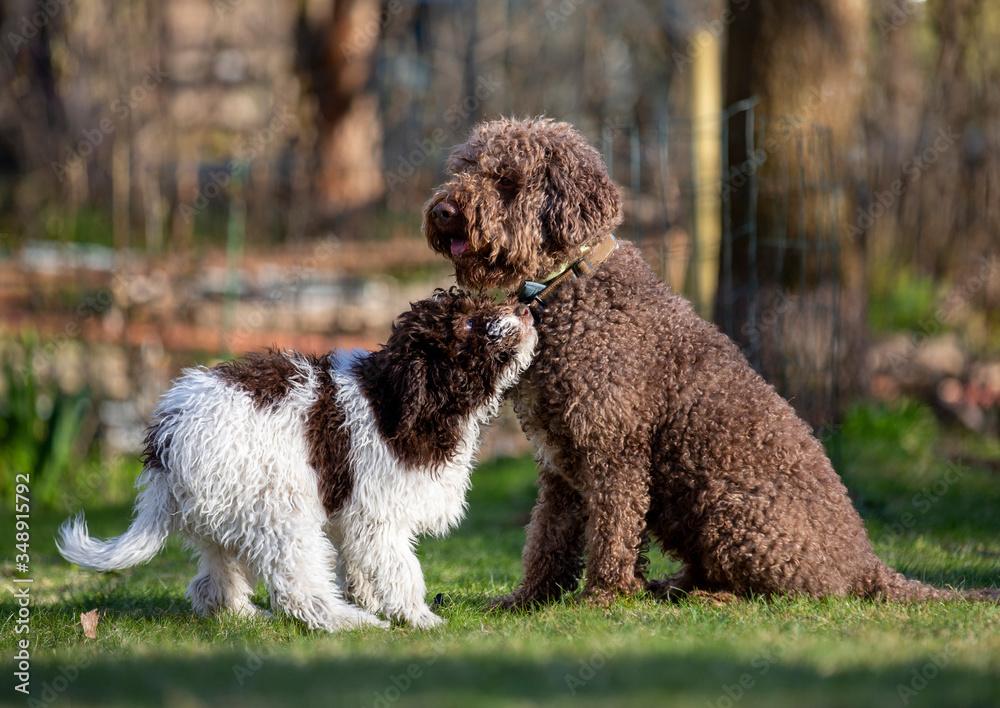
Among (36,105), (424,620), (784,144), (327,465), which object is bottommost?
(424,620)

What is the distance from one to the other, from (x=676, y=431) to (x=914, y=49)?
485 inches

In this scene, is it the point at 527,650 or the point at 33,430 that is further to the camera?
the point at 33,430

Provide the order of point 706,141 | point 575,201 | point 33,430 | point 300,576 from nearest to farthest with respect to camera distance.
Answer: point 300,576
point 575,201
point 33,430
point 706,141

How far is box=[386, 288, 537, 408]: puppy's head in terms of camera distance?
510cm

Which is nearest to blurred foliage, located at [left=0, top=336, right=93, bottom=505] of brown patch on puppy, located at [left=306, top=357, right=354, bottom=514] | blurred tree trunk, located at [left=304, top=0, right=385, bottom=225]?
brown patch on puppy, located at [left=306, top=357, right=354, bottom=514]

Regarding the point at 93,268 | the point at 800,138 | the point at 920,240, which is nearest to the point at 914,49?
the point at 920,240

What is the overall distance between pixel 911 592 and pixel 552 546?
1.63 meters


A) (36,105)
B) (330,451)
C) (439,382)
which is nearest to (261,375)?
(330,451)

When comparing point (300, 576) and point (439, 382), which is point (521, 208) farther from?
point (300, 576)

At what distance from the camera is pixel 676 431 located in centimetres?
527

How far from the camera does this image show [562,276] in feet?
17.9

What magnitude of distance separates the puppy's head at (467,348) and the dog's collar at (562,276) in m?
0.19

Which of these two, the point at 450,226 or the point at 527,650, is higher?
the point at 450,226

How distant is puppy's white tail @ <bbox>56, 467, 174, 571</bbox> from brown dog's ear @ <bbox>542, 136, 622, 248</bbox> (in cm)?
201
